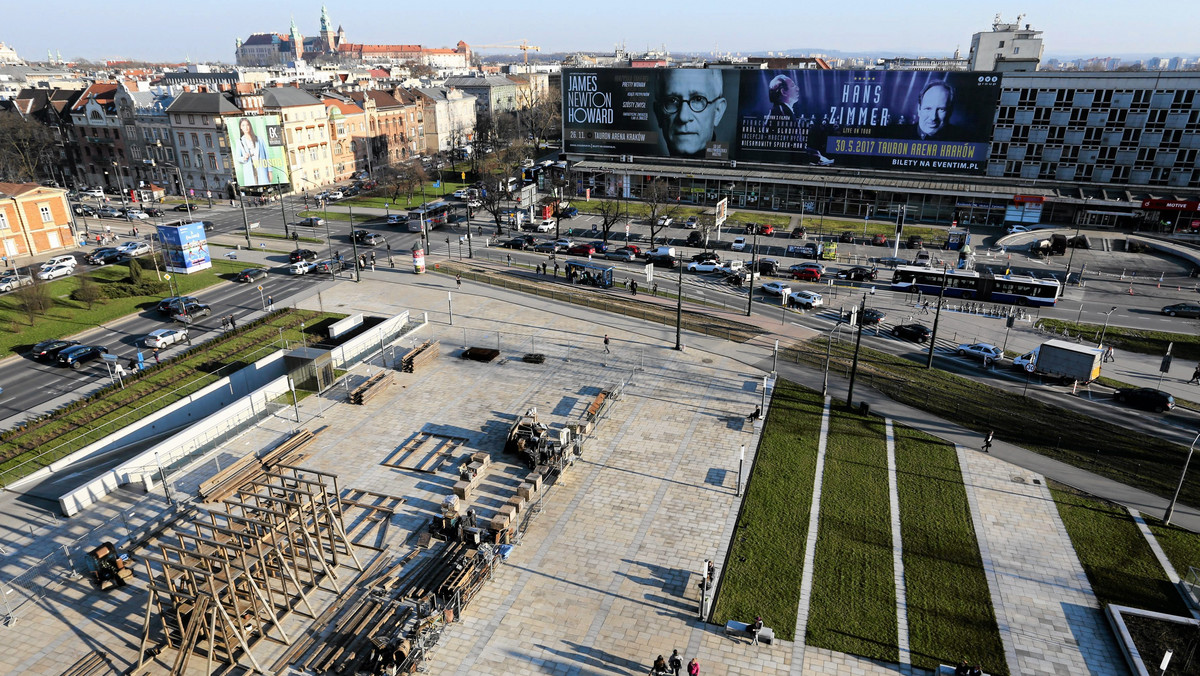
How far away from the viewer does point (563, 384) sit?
3941cm

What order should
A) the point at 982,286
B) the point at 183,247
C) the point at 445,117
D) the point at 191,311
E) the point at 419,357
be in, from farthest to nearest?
the point at 445,117 < the point at 183,247 < the point at 982,286 < the point at 191,311 < the point at 419,357

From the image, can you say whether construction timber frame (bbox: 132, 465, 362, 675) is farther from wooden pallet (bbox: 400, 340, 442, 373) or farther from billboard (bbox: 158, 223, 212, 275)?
billboard (bbox: 158, 223, 212, 275)

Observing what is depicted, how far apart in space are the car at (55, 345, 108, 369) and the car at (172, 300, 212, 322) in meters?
6.46

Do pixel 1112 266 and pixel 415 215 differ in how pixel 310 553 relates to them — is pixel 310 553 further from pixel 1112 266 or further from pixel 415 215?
pixel 1112 266

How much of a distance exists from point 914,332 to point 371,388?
36.9 m

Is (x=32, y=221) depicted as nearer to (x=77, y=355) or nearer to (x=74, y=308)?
(x=74, y=308)

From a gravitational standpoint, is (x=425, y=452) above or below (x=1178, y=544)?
above

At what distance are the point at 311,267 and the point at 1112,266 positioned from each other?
75527mm

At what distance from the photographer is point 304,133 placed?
92688 millimetres

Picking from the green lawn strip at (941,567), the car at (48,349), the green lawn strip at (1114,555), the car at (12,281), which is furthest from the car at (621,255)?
the car at (12,281)

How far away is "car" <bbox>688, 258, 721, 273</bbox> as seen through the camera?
6253cm

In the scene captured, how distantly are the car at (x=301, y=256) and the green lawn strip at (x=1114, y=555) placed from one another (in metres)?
59.1

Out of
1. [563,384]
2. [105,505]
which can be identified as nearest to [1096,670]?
[563,384]

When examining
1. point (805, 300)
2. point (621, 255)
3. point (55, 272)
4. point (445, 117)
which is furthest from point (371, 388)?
point (445, 117)
